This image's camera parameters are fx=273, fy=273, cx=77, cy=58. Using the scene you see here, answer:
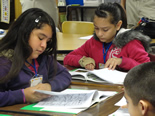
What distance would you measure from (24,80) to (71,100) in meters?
0.26

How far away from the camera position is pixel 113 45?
1.93 meters

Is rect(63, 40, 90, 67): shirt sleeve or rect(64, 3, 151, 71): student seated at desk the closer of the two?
rect(64, 3, 151, 71): student seated at desk

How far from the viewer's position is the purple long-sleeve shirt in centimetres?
121

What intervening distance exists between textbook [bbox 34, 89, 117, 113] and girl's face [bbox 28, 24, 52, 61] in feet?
0.83

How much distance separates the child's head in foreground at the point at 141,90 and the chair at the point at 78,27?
8.17ft

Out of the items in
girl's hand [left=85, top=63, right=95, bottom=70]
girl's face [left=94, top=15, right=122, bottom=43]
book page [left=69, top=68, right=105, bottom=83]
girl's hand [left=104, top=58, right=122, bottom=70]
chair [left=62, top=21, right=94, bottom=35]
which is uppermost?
girl's face [left=94, top=15, right=122, bottom=43]

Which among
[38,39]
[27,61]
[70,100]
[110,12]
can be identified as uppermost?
[110,12]

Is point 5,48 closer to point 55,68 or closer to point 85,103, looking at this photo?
point 55,68

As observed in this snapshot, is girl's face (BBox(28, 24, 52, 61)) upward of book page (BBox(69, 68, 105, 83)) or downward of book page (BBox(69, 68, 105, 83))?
upward

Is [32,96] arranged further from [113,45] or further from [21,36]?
[113,45]

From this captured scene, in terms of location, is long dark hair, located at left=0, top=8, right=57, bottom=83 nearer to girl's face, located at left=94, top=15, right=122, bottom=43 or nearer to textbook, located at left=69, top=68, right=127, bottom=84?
textbook, located at left=69, top=68, right=127, bottom=84

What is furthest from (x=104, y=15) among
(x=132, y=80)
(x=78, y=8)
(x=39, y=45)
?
(x=78, y=8)

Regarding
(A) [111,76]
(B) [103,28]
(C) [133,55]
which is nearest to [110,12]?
(B) [103,28]

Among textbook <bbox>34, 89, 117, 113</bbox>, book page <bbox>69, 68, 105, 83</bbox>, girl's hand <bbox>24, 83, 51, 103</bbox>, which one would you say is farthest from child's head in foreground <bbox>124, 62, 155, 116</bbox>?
book page <bbox>69, 68, 105, 83</bbox>
